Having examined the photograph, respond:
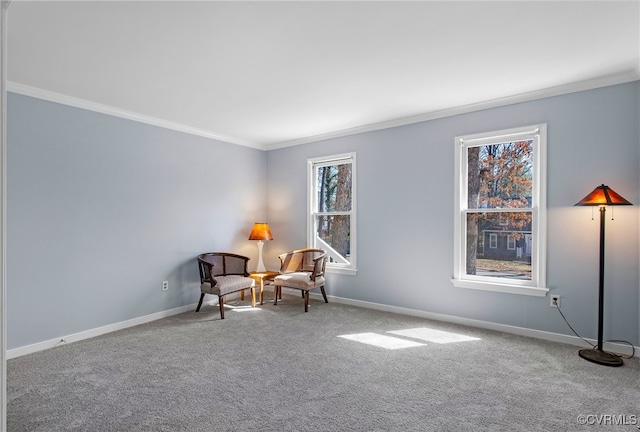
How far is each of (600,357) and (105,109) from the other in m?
5.44

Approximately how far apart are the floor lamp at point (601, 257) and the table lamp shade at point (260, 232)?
390cm

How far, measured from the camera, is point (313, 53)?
2.60 meters

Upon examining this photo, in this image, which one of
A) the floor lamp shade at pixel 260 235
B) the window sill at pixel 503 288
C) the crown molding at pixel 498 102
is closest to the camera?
the crown molding at pixel 498 102

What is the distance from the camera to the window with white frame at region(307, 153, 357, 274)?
4891mm

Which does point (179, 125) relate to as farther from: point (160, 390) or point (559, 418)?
point (559, 418)

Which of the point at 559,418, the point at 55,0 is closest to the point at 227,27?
the point at 55,0

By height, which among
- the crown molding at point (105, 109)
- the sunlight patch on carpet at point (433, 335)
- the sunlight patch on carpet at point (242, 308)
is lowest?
the sunlight patch on carpet at point (242, 308)

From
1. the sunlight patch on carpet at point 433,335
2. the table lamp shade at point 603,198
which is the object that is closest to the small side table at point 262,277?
the sunlight patch on carpet at point 433,335

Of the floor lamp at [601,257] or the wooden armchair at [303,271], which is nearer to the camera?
Result: the floor lamp at [601,257]

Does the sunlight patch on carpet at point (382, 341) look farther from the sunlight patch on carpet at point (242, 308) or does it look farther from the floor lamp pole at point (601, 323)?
the sunlight patch on carpet at point (242, 308)

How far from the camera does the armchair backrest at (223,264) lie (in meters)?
4.50

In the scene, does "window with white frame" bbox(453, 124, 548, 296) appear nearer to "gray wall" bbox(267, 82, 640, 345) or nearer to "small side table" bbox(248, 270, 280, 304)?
"gray wall" bbox(267, 82, 640, 345)

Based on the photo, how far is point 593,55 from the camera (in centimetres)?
267

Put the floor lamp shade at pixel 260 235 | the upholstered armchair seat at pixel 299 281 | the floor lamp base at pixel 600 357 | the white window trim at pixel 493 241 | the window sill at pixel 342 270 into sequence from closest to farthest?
the floor lamp base at pixel 600 357 → the white window trim at pixel 493 241 → the upholstered armchair seat at pixel 299 281 → the window sill at pixel 342 270 → the floor lamp shade at pixel 260 235
